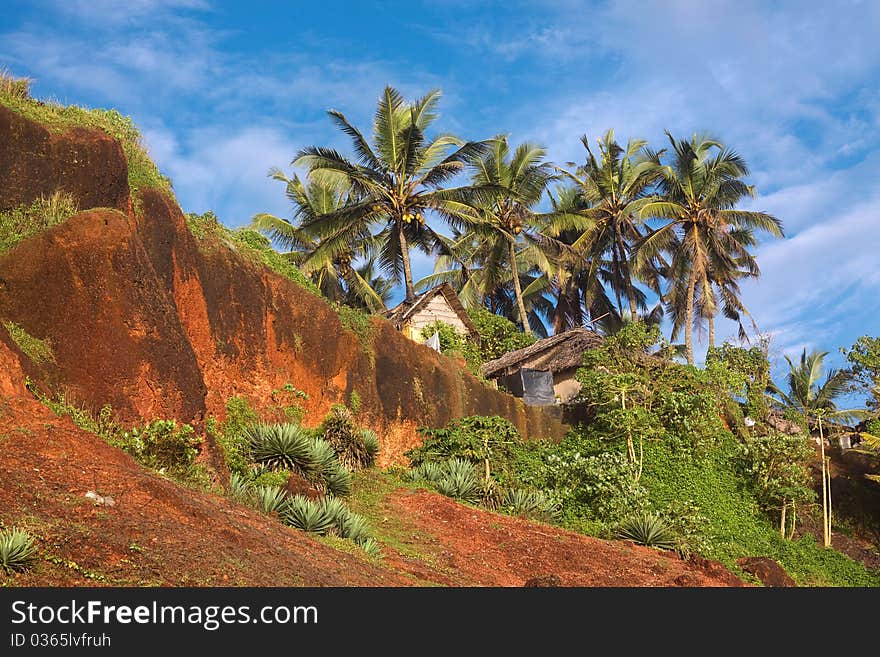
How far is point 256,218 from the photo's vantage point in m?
39.8

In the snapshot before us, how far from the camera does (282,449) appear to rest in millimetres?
15344

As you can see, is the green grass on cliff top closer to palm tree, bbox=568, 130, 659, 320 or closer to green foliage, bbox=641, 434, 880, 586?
green foliage, bbox=641, 434, 880, 586

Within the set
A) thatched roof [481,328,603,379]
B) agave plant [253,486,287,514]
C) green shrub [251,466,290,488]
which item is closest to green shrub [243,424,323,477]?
green shrub [251,466,290,488]

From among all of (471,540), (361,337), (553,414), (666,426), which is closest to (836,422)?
(666,426)

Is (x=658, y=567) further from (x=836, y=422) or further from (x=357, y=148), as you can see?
(x=357, y=148)

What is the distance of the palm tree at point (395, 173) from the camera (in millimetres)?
32250

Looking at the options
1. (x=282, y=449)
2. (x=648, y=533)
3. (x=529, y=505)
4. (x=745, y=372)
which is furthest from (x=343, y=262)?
(x=282, y=449)

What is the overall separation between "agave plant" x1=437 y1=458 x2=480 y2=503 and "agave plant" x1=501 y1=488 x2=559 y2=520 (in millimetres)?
631

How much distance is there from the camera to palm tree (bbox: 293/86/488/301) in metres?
32.2

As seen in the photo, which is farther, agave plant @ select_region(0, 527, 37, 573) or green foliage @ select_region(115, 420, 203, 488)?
green foliage @ select_region(115, 420, 203, 488)

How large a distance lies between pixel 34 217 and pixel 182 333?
2.50 m

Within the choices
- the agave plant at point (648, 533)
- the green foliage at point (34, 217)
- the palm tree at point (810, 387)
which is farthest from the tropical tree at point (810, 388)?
the green foliage at point (34, 217)

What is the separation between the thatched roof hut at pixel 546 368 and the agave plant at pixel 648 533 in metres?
9.71

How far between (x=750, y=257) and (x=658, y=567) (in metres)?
27.4
